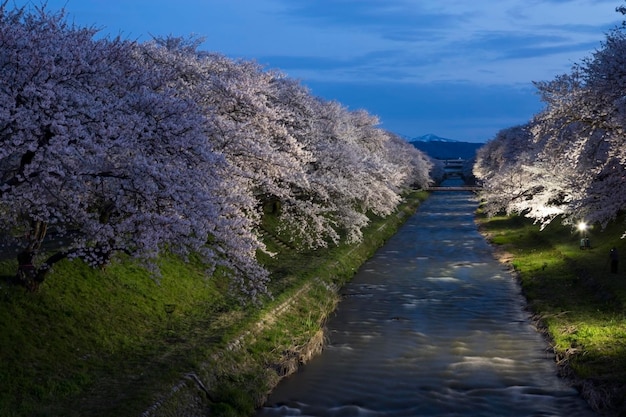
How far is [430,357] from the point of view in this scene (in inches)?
839

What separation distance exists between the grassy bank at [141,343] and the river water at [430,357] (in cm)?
128

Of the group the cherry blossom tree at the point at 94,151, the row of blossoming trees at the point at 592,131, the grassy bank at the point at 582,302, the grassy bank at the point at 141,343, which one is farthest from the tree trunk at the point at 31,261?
the row of blossoming trees at the point at 592,131

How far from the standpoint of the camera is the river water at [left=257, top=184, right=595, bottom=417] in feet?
56.0

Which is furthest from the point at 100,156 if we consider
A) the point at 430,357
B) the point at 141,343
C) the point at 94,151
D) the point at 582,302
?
Result: the point at 582,302

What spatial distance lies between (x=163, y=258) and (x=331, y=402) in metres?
10.9

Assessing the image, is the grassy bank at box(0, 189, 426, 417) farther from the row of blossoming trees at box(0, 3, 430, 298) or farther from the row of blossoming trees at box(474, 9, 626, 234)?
the row of blossoming trees at box(474, 9, 626, 234)

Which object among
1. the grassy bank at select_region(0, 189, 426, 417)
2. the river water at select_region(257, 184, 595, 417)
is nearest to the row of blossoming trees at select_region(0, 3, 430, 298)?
the grassy bank at select_region(0, 189, 426, 417)

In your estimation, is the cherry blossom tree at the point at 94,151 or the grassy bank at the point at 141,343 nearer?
the cherry blossom tree at the point at 94,151

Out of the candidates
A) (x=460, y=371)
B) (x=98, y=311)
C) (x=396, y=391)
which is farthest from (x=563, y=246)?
(x=98, y=311)

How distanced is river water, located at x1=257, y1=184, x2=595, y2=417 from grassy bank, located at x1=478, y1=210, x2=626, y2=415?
595mm

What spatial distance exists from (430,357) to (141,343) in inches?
386

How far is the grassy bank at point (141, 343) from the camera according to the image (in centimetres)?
1377

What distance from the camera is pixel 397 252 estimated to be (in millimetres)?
47062

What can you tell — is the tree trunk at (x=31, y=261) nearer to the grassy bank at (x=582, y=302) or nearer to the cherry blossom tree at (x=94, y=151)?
the cherry blossom tree at (x=94, y=151)
